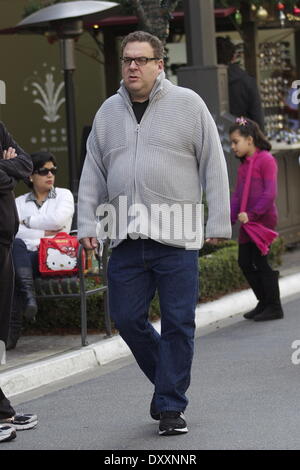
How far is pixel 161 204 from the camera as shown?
263 inches

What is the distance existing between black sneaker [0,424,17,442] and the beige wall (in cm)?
1262

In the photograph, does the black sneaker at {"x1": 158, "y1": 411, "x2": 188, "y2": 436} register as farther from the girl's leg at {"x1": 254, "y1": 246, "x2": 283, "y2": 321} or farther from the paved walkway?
the girl's leg at {"x1": 254, "y1": 246, "x2": 283, "y2": 321}

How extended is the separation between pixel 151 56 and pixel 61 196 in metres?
3.74

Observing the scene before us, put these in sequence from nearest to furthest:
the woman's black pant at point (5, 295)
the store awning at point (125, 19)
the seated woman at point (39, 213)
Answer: the woman's black pant at point (5, 295), the seated woman at point (39, 213), the store awning at point (125, 19)

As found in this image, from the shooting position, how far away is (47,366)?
873cm

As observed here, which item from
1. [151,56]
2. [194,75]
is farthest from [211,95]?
[151,56]

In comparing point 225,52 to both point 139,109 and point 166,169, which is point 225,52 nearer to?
point 139,109

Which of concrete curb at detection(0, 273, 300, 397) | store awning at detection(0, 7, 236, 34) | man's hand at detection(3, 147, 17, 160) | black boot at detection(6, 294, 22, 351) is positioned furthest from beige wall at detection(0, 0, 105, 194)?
man's hand at detection(3, 147, 17, 160)

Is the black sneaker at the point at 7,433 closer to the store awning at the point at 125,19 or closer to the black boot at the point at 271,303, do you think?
the black boot at the point at 271,303

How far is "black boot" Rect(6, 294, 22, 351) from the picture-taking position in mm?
9570

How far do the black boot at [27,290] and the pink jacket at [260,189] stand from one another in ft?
6.67

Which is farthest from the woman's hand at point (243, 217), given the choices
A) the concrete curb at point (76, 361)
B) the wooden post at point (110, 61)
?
the wooden post at point (110, 61)

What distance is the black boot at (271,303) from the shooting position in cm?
1073

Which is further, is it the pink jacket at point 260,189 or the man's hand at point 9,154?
the pink jacket at point 260,189
